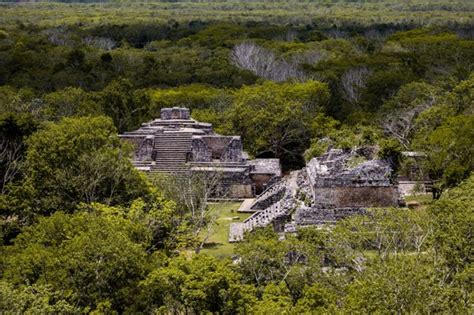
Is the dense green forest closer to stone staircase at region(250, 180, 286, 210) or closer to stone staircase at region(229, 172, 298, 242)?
stone staircase at region(229, 172, 298, 242)

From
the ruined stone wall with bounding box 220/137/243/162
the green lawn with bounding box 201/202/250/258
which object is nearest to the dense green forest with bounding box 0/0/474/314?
the green lawn with bounding box 201/202/250/258

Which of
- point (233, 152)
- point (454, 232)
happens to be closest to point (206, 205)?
point (233, 152)

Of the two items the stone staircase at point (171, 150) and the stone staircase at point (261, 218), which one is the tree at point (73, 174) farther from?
the stone staircase at point (171, 150)

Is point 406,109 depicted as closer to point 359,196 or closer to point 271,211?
point 271,211

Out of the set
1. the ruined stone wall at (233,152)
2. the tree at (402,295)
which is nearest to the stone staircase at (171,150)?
the ruined stone wall at (233,152)

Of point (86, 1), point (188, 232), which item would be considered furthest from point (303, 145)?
point (86, 1)

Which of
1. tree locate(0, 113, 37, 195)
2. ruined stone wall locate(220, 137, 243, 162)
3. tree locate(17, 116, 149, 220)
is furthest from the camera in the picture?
ruined stone wall locate(220, 137, 243, 162)

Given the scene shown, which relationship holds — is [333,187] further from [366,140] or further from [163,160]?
[163,160]
